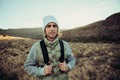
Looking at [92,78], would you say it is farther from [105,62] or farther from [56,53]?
[56,53]

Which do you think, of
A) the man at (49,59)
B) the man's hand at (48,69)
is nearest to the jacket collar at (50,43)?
the man at (49,59)

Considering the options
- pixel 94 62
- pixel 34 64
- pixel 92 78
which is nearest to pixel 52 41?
pixel 34 64

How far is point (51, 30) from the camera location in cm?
319

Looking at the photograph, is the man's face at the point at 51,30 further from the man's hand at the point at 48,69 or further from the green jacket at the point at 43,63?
the man's hand at the point at 48,69

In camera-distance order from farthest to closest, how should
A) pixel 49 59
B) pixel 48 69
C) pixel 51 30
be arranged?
1. pixel 51 30
2. pixel 49 59
3. pixel 48 69

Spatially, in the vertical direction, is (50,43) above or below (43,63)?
above

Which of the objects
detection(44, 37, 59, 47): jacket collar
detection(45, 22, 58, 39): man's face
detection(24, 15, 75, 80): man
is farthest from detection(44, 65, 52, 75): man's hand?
detection(45, 22, 58, 39): man's face

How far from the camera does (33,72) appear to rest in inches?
121

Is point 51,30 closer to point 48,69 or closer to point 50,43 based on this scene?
point 50,43

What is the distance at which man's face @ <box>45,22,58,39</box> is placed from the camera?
3.17 meters

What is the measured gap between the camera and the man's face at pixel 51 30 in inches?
125

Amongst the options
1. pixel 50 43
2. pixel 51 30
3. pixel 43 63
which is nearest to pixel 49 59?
pixel 43 63

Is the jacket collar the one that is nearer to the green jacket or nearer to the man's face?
the green jacket

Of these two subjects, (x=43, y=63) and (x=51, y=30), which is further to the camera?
(x=51, y=30)
